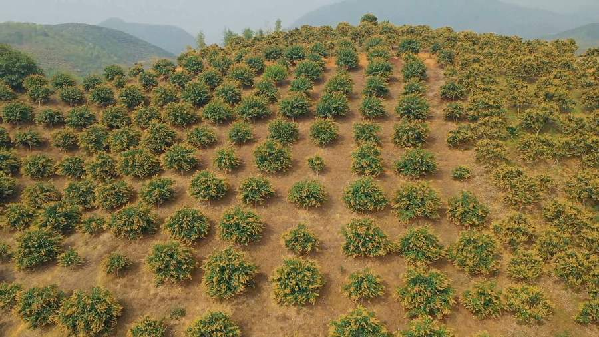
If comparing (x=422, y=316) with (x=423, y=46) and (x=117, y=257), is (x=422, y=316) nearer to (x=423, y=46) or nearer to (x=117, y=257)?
(x=117, y=257)

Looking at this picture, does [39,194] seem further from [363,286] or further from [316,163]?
[363,286]

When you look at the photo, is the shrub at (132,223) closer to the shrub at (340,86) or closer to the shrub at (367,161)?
the shrub at (367,161)

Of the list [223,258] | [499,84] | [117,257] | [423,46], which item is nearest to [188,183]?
[117,257]

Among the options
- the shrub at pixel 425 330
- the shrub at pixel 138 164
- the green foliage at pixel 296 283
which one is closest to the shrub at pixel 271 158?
the shrub at pixel 138 164

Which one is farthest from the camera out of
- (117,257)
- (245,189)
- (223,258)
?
(245,189)

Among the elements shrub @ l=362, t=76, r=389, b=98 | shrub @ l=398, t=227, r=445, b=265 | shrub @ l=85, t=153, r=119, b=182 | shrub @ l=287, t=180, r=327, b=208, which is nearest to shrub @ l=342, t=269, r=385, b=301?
shrub @ l=398, t=227, r=445, b=265

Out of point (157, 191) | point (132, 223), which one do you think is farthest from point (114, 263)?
point (157, 191)
